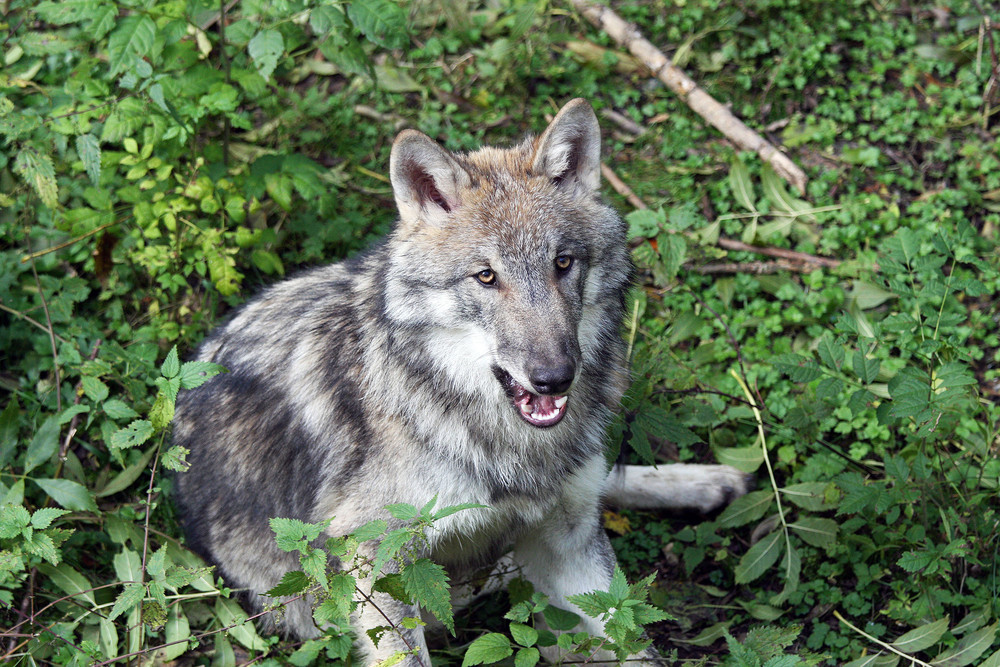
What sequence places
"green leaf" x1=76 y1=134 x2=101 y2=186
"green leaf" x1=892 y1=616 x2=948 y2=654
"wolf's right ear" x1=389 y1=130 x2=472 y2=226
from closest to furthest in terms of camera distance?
"wolf's right ear" x1=389 y1=130 x2=472 y2=226, "green leaf" x1=892 y1=616 x2=948 y2=654, "green leaf" x1=76 y1=134 x2=101 y2=186

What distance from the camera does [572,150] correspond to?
3447mm

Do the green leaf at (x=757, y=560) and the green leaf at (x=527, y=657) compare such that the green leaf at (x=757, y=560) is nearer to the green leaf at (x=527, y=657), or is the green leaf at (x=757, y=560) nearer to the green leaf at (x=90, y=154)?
the green leaf at (x=527, y=657)

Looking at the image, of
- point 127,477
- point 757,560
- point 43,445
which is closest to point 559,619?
point 757,560

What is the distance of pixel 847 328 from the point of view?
3.72m

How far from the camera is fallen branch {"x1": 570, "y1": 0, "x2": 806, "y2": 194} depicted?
5.84 m

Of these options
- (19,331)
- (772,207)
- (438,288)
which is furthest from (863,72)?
(19,331)

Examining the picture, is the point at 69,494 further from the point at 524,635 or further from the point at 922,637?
the point at 922,637

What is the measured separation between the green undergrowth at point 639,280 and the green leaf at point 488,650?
0.01m

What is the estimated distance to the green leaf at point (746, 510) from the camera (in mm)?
4355

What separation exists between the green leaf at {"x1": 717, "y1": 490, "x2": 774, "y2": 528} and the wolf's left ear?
6.13 ft

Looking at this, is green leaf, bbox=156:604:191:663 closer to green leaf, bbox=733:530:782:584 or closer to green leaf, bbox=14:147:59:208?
green leaf, bbox=14:147:59:208

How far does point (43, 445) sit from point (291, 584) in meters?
2.06

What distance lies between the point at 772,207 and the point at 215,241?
138 inches

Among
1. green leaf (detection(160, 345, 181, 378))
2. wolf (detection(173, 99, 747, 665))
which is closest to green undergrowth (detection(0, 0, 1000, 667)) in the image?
green leaf (detection(160, 345, 181, 378))
